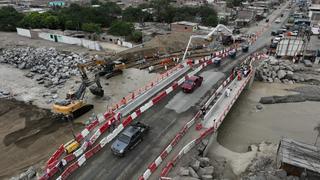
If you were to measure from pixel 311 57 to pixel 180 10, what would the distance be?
165ft

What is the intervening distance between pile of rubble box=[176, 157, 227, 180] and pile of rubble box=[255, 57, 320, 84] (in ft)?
72.5

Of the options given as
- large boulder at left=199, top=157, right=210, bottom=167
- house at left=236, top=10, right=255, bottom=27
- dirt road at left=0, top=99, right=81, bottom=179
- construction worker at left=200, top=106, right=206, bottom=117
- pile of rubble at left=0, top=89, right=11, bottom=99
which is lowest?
dirt road at left=0, top=99, right=81, bottom=179

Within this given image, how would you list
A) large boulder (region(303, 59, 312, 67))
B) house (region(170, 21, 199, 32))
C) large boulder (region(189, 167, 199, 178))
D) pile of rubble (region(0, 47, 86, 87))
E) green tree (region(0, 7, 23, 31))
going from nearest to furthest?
large boulder (region(189, 167, 199, 178)), pile of rubble (region(0, 47, 86, 87)), large boulder (region(303, 59, 312, 67)), house (region(170, 21, 199, 32)), green tree (region(0, 7, 23, 31))

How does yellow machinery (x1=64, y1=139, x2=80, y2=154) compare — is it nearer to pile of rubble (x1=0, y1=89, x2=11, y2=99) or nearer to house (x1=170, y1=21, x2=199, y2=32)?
pile of rubble (x1=0, y1=89, x2=11, y2=99)

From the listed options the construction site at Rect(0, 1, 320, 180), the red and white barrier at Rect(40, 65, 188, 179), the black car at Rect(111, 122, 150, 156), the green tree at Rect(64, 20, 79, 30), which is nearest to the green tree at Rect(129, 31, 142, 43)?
the construction site at Rect(0, 1, 320, 180)

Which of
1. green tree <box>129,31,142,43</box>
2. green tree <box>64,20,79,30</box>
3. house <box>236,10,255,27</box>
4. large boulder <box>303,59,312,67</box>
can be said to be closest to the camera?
large boulder <box>303,59,312,67</box>

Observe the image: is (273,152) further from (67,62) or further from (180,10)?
(180,10)

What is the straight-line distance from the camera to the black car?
2052cm

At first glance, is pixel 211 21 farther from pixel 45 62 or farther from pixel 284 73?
pixel 45 62

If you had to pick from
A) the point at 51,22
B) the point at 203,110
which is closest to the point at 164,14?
the point at 51,22

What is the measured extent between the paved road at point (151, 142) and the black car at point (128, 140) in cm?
49

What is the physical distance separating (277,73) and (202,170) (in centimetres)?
2671

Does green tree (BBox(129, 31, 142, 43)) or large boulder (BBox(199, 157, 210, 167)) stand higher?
green tree (BBox(129, 31, 142, 43))

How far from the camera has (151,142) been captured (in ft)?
73.7
